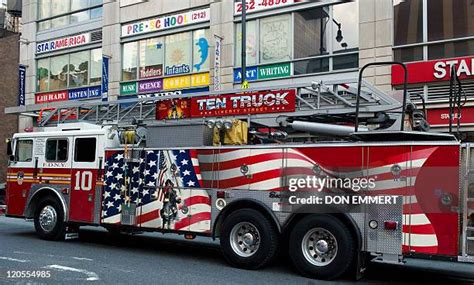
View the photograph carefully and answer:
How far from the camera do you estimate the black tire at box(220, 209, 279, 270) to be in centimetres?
811

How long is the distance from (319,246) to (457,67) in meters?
9.97

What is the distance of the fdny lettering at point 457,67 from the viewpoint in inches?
595

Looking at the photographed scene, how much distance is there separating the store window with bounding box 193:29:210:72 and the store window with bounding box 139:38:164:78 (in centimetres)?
177

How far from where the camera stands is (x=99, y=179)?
408 inches

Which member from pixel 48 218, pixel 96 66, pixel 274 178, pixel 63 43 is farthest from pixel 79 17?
pixel 274 178

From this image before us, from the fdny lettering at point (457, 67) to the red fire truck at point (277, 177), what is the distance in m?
8.11

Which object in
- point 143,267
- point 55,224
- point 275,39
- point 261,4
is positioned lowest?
point 143,267

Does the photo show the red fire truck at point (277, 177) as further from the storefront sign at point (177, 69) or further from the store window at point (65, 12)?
the store window at point (65, 12)

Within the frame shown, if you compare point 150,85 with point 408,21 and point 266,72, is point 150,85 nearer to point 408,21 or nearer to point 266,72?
point 266,72

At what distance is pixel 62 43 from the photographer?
2534 centimetres

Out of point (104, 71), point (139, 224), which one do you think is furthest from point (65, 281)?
point (104, 71)

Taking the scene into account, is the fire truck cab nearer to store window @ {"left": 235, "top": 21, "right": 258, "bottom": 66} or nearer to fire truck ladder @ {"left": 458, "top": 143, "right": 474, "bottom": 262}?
fire truck ladder @ {"left": 458, "top": 143, "right": 474, "bottom": 262}

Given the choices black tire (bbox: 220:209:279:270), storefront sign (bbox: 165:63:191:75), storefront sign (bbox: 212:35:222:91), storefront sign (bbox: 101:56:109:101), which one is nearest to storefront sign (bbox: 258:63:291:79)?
storefront sign (bbox: 212:35:222:91)

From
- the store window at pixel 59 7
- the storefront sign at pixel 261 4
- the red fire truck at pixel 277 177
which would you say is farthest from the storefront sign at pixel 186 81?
the red fire truck at pixel 277 177
